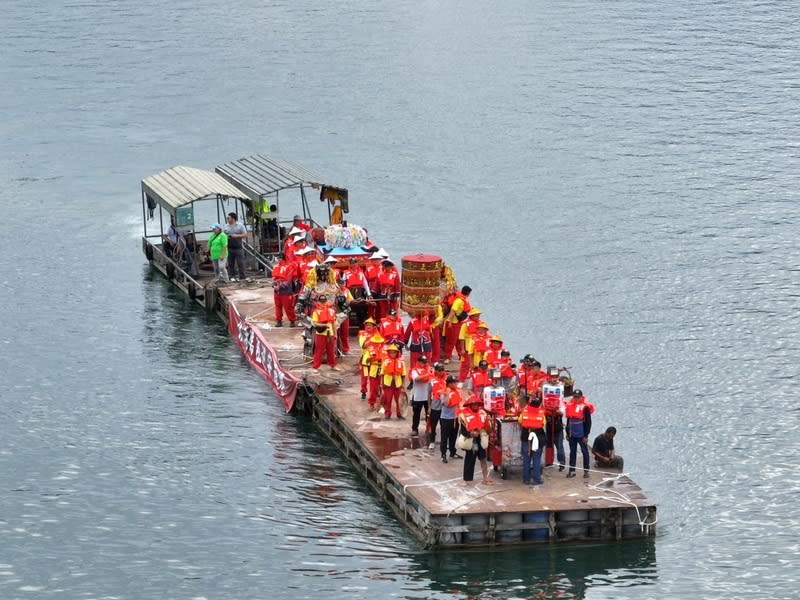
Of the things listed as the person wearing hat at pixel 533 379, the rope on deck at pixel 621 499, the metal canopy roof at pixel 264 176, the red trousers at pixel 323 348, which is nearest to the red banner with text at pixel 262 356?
the red trousers at pixel 323 348

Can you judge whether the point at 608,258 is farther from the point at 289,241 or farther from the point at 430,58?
the point at 430,58

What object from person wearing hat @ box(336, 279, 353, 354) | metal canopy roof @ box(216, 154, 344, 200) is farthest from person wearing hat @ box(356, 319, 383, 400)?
metal canopy roof @ box(216, 154, 344, 200)

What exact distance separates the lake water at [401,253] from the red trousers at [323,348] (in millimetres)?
1863

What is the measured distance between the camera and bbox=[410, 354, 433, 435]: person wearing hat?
1497 inches

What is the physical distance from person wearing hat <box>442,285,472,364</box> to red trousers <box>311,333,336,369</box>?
331cm

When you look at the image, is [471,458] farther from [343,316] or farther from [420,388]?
[343,316]

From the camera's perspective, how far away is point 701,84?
8688cm

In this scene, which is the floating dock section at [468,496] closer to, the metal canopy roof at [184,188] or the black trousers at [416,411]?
the black trousers at [416,411]

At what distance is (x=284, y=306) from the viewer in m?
48.5

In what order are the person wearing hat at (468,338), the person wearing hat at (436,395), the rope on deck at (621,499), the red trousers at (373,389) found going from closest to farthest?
the rope on deck at (621,499) → the person wearing hat at (436,395) → the red trousers at (373,389) → the person wearing hat at (468,338)

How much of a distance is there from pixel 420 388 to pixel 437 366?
3.80 ft

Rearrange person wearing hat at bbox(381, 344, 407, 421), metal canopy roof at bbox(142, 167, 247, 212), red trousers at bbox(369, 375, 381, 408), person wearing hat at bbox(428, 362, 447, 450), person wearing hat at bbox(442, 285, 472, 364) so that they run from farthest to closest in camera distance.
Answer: metal canopy roof at bbox(142, 167, 247, 212)
person wearing hat at bbox(442, 285, 472, 364)
red trousers at bbox(369, 375, 381, 408)
person wearing hat at bbox(381, 344, 407, 421)
person wearing hat at bbox(428, 362, 447, 450)

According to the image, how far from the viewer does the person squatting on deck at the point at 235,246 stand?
53.6 m

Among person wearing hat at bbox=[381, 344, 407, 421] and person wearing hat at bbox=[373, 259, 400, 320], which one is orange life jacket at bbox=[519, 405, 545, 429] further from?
person wearing hat at bbox=[373, 259, 400, 320]
